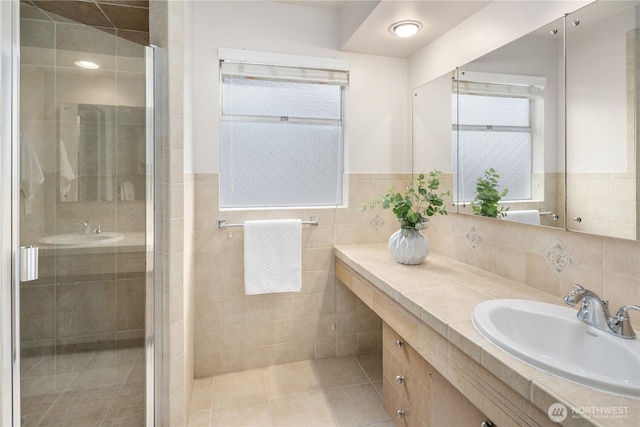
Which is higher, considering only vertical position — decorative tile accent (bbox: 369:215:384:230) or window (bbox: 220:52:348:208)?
window (bbox: 220:52:348:208)

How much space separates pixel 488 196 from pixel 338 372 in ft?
4.90

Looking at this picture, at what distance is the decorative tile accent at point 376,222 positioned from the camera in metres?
2.41

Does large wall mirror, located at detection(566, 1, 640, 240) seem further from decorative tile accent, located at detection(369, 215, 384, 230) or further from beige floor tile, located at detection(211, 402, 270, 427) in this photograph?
beige floor tile, located at detection(211, 402, 270, 427)

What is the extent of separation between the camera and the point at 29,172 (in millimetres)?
1140

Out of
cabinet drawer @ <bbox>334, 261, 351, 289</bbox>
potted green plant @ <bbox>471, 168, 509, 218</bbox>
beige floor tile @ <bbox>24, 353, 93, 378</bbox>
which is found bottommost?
beige floor tile @ <bbox>24, 353, 93, 378</bbox>

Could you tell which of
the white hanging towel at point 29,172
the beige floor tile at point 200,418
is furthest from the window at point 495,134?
the white hanging towel at point 29,172

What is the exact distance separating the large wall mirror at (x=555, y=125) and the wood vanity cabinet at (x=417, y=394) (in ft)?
2.62

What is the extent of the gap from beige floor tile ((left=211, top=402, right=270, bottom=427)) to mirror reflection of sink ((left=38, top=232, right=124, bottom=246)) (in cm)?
111

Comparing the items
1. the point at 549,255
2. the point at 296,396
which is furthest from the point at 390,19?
the point at 296,396

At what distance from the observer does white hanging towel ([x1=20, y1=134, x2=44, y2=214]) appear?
1111 millimetres

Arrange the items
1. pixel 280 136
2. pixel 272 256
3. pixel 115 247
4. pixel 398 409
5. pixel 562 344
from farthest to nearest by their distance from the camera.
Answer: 1. pixel 280 136
2. pixel 272 256
3. pixel 398 409
4. pixel 115 247
5. pixel 562 344

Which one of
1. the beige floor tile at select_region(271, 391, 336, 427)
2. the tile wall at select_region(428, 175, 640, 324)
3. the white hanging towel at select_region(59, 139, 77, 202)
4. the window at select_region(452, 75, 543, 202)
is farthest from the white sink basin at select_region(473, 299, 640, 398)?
the white hanging towel at select_region(59, 139, 77, 202)

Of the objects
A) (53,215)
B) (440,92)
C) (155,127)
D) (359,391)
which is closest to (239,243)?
(155,127)

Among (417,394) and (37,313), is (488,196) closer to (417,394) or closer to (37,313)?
(417,394)
